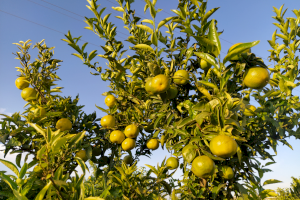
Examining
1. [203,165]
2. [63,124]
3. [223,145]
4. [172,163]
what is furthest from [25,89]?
[223,145]

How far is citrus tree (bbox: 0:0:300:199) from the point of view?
1.62 metres

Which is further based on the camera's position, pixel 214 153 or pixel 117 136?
pixel 117 136

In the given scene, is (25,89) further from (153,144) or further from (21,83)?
(153,144)

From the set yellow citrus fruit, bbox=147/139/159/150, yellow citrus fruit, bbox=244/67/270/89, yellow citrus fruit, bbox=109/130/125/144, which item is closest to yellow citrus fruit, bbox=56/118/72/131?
yellow citrus fruit, bbox=109/130/125/144

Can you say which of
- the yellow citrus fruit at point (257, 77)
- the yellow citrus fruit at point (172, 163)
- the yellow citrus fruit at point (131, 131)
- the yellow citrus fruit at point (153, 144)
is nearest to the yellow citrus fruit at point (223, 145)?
the yellow citrus fruit at point (257, 77)

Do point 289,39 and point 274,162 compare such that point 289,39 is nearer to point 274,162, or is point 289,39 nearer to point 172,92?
point 274,162

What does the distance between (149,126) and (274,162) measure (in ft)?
5.54

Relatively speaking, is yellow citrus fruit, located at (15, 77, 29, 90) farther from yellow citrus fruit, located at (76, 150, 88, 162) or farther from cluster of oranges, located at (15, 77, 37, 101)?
yellow citrus fruit, located at (76, 150, 88, 162)

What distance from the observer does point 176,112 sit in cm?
235

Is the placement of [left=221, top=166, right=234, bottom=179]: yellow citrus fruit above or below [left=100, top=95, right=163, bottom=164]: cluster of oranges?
below

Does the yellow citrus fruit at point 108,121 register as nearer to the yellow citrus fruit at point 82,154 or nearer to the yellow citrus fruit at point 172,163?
the yellow citrus fruit at point 82,154

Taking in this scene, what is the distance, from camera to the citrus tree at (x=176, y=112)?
1.62 metres

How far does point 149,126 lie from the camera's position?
104 inches

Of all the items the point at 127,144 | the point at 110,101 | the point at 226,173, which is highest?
the point at 110,101
